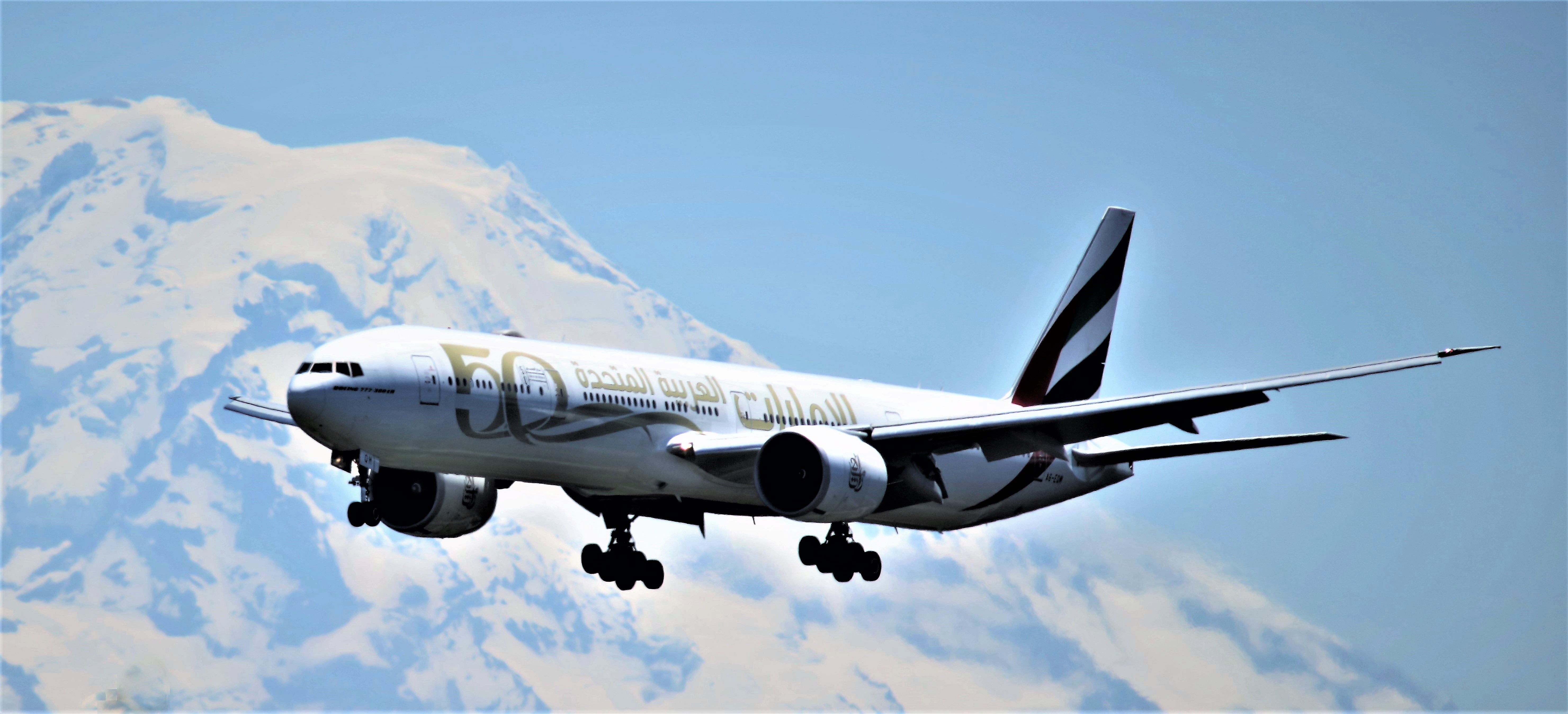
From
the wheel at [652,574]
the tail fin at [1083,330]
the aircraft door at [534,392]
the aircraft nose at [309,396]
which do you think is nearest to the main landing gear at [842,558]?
the wheel at [652,574]

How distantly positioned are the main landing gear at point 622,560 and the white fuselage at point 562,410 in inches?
98.0

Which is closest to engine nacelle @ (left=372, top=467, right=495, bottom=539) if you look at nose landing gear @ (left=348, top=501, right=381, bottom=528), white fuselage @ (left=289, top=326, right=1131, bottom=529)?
white fuselage @ (left=289, top=326, right=1131, bottom=529)

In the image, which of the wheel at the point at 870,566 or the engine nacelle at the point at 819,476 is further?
the wheel at the point at 870,566

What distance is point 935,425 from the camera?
35.7 meters

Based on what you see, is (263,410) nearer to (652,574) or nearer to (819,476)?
(652,574)

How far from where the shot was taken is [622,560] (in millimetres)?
39969

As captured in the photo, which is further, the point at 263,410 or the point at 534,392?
the point at 263,410

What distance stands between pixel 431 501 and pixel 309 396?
28.3 ft

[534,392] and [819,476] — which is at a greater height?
[534,392]

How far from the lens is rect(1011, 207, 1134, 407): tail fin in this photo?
48.2 meters

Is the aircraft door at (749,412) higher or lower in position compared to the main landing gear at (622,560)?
higher

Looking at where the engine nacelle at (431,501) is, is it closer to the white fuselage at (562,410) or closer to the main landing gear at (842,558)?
the white fuselage at (562,410)

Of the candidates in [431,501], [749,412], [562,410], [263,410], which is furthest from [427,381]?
[749,412]

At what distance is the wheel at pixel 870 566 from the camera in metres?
41.6
